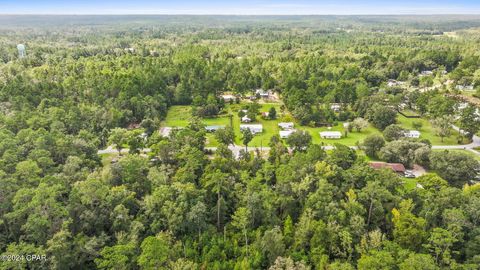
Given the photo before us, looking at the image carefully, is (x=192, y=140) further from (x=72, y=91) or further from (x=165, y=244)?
(x=72, y=91)

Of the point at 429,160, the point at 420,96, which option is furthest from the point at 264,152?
the point at 420,96

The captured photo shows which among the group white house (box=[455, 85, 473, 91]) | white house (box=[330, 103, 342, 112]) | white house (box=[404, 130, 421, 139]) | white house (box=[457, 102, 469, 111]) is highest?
white house (box=[455, 85, 473, 91])

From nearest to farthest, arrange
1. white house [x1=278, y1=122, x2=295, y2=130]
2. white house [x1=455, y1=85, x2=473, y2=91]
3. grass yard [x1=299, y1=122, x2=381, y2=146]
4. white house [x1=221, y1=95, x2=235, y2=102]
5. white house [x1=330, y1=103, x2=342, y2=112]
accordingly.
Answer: grass yard [x1=299, y1=122, x2=381, y2=146] → white house [x1=278, y1=122, x2=295, y2=130] → white house [x1=330, y1=103, x2=342, y2=112] → white house [x1=221, y1=95, x2=235, y2=102] → white house [x1=455, y1=85, x2=473, y2=91]

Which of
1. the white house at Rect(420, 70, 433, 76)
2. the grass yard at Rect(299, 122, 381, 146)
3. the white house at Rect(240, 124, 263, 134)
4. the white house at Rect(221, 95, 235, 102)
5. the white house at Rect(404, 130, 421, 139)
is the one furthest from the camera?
the white house at Rect(420, 70, 433, 76)

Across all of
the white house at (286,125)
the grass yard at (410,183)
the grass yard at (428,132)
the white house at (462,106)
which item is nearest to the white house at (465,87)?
the white house at (462,106)

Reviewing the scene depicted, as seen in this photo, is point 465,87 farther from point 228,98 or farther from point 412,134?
point 228,98

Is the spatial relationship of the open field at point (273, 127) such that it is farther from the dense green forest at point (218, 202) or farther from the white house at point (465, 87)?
the white house at point (465, 87)

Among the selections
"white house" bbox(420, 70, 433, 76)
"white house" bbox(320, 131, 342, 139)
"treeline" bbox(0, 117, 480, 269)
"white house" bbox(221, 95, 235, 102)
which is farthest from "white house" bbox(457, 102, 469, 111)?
"white house" bbox(221, 95, 235, 102)

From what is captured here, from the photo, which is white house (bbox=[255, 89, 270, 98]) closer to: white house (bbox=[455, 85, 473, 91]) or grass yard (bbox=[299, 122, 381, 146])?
grass yard (bbox=[299, 122, 381, 146])

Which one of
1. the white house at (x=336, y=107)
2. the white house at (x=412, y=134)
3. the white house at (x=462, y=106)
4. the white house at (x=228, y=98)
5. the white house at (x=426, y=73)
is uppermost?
the white house at (x=426, y=73)
